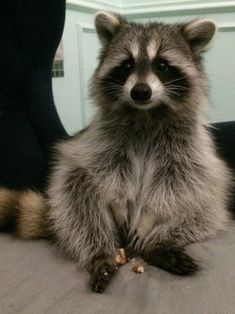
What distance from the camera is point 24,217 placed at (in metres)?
1.18

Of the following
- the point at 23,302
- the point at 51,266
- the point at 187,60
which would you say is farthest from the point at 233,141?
the point at 23,302

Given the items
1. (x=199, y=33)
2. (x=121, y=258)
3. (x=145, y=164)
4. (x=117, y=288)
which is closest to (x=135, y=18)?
(x=199, y=33)

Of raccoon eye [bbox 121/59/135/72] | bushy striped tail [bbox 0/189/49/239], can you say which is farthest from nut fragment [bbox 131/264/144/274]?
raccoon eye [bbox 121/59/135/72]

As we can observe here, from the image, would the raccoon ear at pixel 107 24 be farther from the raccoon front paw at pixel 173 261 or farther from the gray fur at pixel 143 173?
the raccoon front paw at pixel 173 261

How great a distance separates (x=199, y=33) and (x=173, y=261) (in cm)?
63

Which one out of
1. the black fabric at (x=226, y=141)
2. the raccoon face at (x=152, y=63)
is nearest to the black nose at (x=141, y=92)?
the raccoon face at (x=152, y=63)

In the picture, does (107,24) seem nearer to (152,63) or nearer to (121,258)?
(152,63)

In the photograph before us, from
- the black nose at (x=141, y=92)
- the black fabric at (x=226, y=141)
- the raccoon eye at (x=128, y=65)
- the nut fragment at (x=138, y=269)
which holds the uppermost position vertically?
the raccoon eye at (x=128, y=65)

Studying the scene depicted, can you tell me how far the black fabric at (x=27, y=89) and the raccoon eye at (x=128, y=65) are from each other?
0.41m

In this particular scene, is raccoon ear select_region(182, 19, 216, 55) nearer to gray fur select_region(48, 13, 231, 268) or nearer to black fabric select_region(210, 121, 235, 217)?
gray fur select_region(48, 13, 231, 268)

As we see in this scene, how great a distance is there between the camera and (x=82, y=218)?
44.5 inches

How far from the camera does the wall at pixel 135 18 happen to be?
204 centimetres

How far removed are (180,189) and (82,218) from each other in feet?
0.89

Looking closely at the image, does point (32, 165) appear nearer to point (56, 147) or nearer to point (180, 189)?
point (56, 147)
